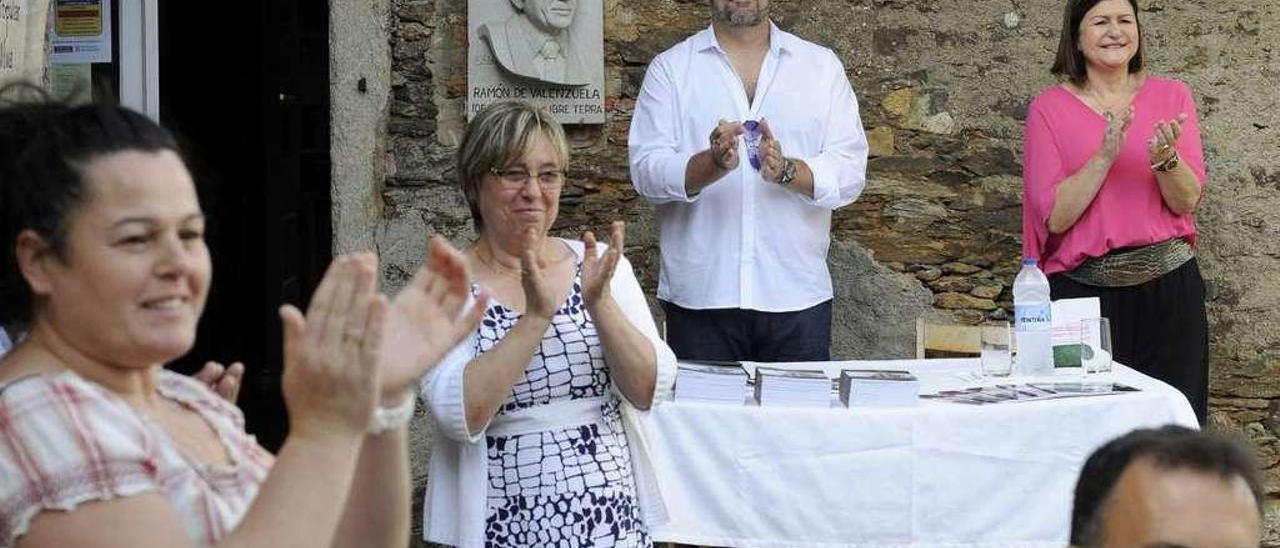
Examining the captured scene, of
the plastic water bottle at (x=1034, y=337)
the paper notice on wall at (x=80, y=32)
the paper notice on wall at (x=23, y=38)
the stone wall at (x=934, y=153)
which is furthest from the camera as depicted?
the stone wall at (x=934, y=153)

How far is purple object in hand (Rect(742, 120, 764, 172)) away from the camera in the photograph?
505cm

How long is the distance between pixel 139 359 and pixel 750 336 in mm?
3638

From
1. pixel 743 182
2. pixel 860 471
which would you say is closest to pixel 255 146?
pixel 743 182

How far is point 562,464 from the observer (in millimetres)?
3564

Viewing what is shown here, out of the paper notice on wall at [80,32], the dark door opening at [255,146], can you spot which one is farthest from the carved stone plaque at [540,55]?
the dark door opening at [255,146]

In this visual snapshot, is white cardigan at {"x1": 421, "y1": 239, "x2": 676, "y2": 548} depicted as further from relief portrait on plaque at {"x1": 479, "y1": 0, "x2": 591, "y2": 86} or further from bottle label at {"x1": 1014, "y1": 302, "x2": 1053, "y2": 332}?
relief portrait on plaque at {"x1": 479, "y1": 0, "x2": 591, "y2": 86}

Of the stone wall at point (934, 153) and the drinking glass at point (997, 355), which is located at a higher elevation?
the stone wall at point (934, 153)

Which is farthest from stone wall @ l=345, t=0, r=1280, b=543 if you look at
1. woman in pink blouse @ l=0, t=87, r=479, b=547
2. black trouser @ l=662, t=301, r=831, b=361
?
woman in pink blouse @ l=0, t=87, r=479, b=547

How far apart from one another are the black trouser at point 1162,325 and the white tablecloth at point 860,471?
3.76 feet

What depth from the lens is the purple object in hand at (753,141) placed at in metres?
5.05

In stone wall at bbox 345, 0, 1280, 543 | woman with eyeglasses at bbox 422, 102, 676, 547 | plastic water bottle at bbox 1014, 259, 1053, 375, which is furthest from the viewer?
stone wall at bbox 345, 0, 1280, 543

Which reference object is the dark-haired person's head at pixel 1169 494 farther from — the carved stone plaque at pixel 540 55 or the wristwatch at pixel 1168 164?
the carved stone plaque at pixel 540 55

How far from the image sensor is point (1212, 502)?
6.64ft

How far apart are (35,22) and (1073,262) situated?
3.14 metres
